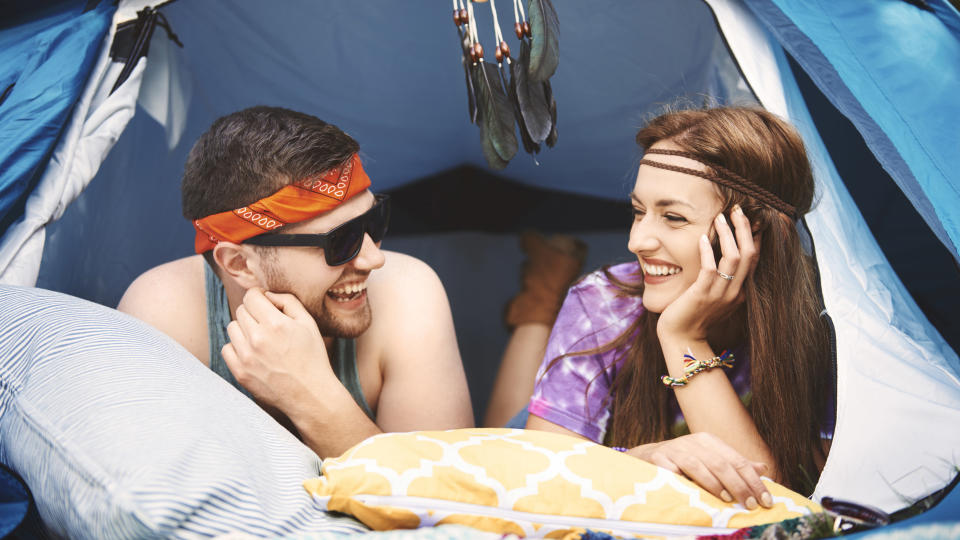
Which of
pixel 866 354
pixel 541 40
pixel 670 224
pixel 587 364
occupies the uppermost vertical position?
pixel 541 40

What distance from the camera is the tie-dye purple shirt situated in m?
1.44

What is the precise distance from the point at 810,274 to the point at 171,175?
162cm

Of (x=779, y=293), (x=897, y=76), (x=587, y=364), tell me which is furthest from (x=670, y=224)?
(x=897, y=76)

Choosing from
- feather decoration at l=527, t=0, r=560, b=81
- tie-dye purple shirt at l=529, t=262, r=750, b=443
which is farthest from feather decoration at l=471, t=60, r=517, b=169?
tie-dye purple shirt at l=529, t=262, r=750, b=443

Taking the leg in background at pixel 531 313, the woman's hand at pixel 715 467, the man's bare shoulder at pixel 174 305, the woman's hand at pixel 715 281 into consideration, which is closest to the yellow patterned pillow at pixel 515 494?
the woman's hand at pixel 715 467

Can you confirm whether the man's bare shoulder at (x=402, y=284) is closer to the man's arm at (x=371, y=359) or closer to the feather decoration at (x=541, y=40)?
the man's arm at (x=371, y=359)

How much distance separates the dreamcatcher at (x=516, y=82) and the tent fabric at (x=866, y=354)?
0.35 m

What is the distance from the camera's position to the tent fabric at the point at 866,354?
1032 mm

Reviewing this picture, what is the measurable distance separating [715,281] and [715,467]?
15.1 inches

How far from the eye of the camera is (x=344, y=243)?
1.32 meters

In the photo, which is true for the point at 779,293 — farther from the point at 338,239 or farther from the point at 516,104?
the point at 338,239

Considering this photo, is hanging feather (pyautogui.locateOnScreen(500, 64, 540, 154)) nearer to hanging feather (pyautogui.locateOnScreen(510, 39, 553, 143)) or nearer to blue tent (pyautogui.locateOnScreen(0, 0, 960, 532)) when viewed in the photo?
hanging feather (pyautogui.locateOnScreen(510, 39, 553, 143))

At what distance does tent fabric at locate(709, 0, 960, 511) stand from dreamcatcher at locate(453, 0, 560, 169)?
1.15 ft

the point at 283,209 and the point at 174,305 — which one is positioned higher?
the point at 283,209
